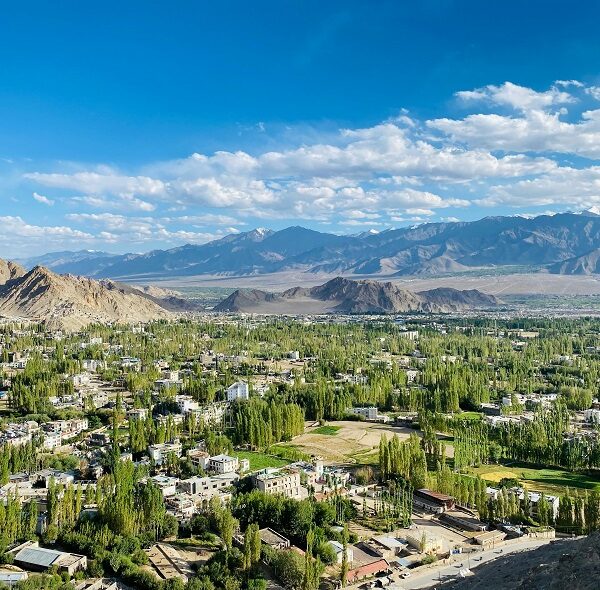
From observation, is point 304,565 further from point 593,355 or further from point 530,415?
point 593,355

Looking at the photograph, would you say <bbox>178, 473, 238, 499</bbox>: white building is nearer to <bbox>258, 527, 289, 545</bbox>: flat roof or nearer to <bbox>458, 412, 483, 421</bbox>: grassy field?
<bbox>258, 527, 289, 545</bbox>: flat roof

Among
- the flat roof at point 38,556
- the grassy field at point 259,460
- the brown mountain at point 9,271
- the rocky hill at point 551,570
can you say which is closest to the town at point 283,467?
the flat roof at point 38,556

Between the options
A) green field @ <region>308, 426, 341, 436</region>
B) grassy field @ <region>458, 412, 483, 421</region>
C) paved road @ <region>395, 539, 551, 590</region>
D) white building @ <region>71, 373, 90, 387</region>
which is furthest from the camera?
white building @ <region>71, 373, 90, 387</region>


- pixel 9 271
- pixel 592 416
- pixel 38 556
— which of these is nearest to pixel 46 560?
pixel 38 556

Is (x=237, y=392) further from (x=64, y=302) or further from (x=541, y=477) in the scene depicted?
(x=64, y=302)

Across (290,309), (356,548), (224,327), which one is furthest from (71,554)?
(290,309)

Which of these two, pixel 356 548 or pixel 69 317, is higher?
pixel 69 317

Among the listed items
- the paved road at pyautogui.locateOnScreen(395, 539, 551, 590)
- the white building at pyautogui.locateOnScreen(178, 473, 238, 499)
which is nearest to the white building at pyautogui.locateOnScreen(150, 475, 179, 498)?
the white building at pyautogui.locateOnScreen(178, 473, 238, 499)
